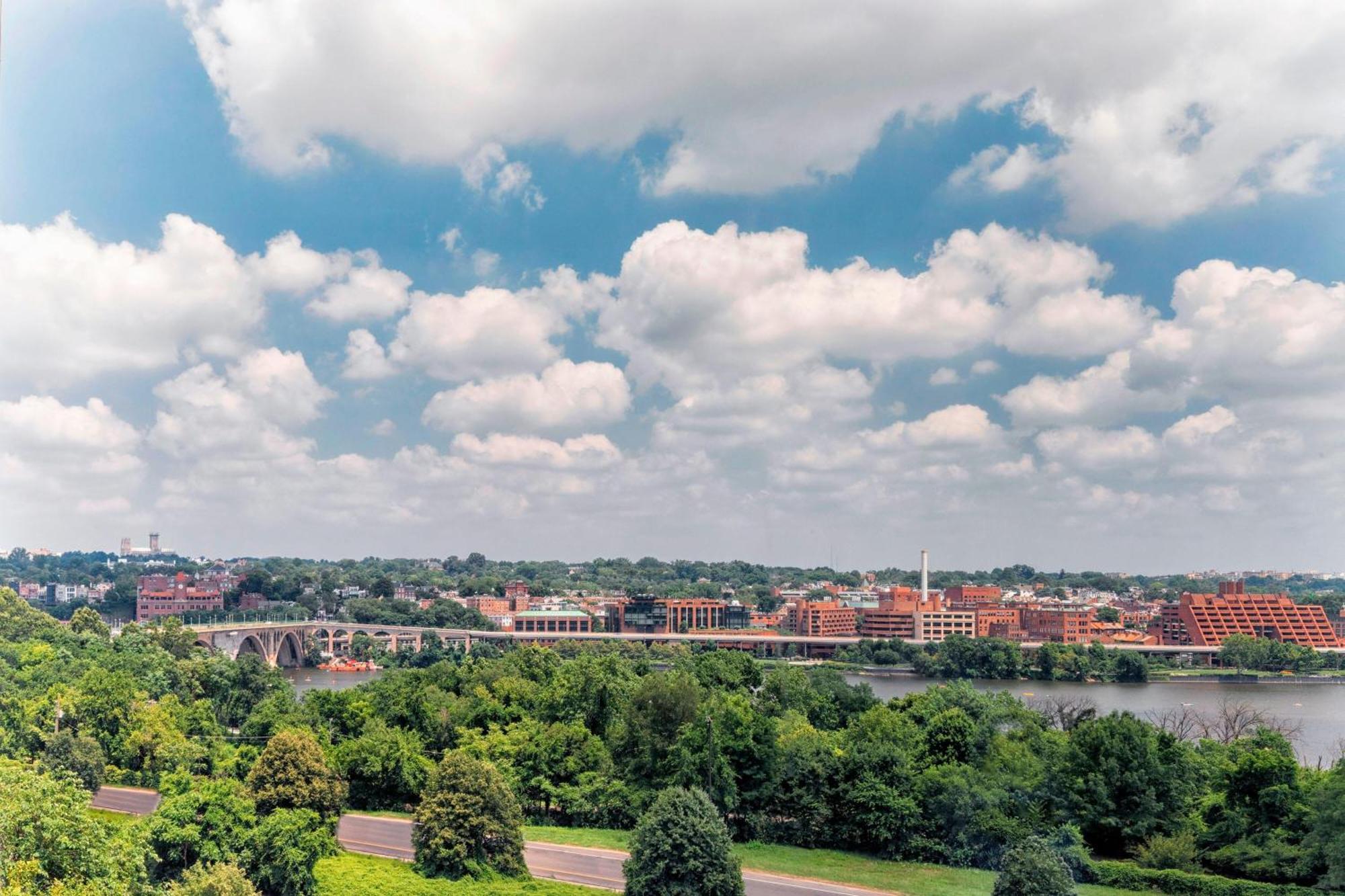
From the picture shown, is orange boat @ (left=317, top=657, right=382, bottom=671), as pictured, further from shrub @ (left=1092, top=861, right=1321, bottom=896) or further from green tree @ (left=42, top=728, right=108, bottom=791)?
shrub @ (left=1092, top=861, right=1321, bottom=896)

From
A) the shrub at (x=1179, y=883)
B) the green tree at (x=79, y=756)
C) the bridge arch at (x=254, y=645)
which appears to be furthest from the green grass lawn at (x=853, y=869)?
the bridge arch at (x=254, y=645)

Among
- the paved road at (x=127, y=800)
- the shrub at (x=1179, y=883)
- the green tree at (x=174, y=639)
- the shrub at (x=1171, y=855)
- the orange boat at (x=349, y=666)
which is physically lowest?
the orange boat at (x=349, y=666)

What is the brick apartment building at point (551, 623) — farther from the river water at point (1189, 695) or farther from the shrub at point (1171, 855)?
the shrub at point (1171, 855)

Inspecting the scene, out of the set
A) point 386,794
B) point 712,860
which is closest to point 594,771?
point 386,794

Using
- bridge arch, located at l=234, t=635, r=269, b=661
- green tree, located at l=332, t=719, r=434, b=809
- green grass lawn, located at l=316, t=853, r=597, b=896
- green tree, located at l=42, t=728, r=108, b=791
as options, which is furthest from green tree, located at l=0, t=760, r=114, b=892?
bridge arch, located at l=234, t=635, r=269, b=661

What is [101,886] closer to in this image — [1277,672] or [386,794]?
[386,794]
